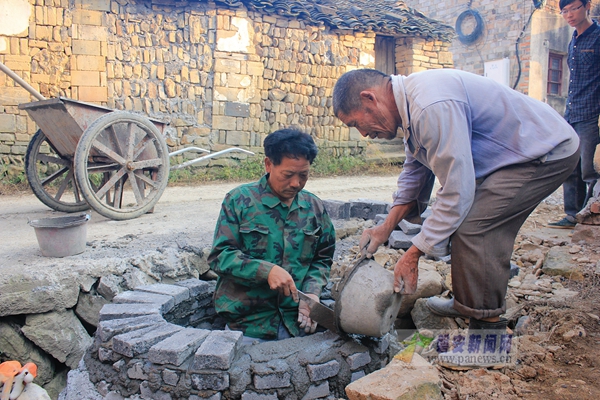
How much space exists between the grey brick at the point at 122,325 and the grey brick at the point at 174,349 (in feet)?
0.69

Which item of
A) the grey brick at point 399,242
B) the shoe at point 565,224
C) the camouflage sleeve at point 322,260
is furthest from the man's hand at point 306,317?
the shoe at point 565,224

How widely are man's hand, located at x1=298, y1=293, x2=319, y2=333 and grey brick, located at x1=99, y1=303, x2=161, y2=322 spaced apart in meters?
0.73

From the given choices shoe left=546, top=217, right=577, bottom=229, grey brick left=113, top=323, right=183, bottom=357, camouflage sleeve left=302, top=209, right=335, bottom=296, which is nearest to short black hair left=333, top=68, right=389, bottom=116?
camouflage sleeve left=302, top=209, right=335, bottom=296

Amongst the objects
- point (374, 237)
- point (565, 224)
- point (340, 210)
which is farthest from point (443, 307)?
point (565, 224)

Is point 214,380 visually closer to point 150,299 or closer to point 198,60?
point 150,299

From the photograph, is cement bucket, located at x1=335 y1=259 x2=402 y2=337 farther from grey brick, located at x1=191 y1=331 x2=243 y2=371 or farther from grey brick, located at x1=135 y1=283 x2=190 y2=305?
grey brick, located at x1=135 y1=283 x2=190 y2=305

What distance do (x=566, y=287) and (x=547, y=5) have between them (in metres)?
14.7

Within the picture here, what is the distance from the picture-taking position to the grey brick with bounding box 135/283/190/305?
9.23ft

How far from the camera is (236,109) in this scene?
9.77 metres

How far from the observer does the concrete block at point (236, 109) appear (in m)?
9.69

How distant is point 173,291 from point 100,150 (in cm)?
264

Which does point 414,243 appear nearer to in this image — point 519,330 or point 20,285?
point 519,330

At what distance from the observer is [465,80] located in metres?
2.14

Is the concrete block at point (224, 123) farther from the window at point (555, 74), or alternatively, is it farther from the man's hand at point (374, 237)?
the window at point (555, 74)
